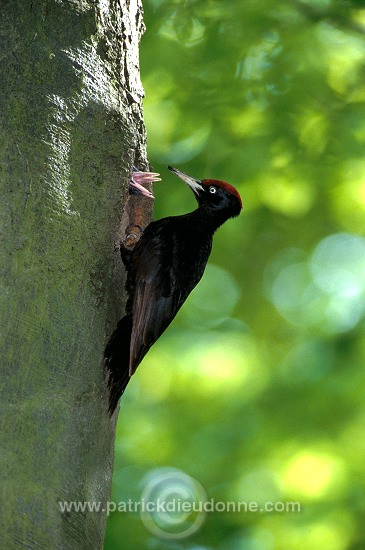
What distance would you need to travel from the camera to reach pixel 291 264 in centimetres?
577

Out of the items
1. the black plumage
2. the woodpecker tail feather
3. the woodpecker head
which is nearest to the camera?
the woodpecker tail feather

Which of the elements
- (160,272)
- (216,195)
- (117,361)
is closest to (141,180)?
(160,272)

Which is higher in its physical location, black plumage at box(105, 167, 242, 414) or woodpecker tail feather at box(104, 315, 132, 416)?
black plumage at box(105, 167, 242, 414)

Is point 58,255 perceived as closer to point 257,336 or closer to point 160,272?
point 160,272

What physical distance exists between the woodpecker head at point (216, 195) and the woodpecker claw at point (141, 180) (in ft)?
2.81

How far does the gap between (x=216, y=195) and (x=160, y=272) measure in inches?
35.4

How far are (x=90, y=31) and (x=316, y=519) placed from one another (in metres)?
3.22

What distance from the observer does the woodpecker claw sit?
3.40 m

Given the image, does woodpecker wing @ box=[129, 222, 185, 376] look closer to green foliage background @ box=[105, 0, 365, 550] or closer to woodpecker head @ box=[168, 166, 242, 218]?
woodpecker head @ box=[168, 166, 242, 218]

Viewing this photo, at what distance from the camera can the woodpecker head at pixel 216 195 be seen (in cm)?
436

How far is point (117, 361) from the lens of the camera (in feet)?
8.77

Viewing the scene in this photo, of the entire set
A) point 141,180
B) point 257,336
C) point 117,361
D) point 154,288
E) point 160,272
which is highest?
point 257,336

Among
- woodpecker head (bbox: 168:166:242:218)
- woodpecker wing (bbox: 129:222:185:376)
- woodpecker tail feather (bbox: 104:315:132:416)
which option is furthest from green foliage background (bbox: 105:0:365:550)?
woodpecker tail feather (bbox: 104:315:132:416)

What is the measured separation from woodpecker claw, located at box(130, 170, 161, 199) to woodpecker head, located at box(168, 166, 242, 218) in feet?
2.81
